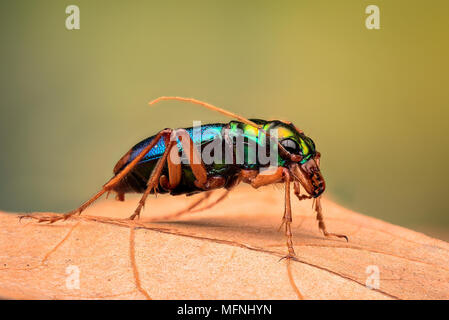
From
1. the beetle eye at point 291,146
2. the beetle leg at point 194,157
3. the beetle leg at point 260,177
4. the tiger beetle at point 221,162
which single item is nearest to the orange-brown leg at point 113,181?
the tiger beetle at point 221,162

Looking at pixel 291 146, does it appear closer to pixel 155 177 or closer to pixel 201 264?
pixel 155 177

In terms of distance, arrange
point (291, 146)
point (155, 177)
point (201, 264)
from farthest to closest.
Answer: point (291, 146) < point (155, 177) < point (201, 264)

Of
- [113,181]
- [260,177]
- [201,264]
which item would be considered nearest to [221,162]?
[260,177]

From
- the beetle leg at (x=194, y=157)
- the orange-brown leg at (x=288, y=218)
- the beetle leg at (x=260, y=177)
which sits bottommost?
the orange-brown leg at (x=288, y=218)

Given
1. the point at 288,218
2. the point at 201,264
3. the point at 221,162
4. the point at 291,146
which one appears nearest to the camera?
the point at 201,264

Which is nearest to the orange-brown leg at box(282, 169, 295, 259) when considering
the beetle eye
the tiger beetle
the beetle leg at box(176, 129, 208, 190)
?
the tiger beetle

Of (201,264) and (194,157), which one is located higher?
(194,157)

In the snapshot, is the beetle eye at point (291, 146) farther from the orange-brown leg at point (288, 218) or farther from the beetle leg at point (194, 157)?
the beetle leg at point (194, 157)

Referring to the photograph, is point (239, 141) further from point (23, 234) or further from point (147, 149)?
point (23, 234)
